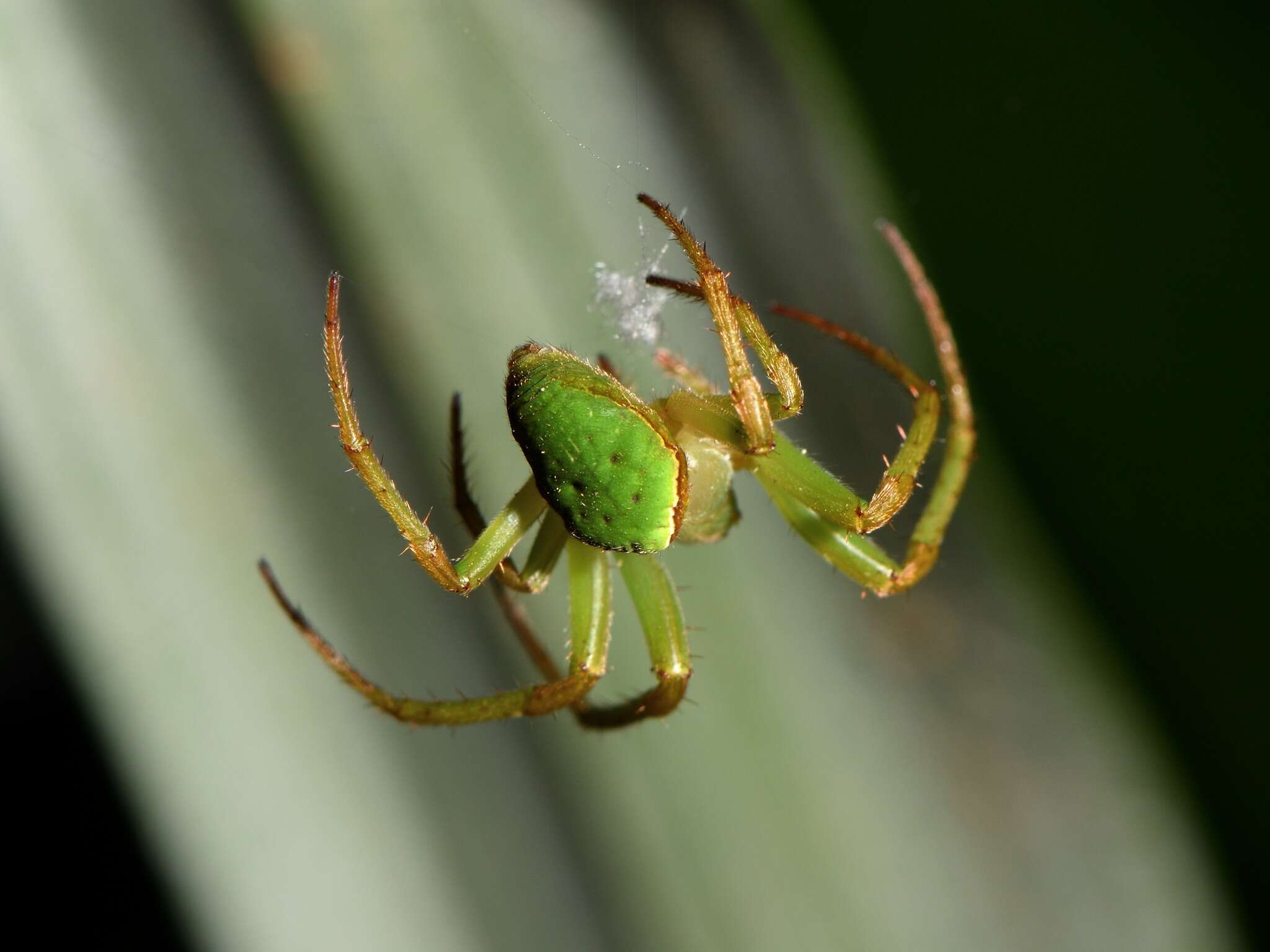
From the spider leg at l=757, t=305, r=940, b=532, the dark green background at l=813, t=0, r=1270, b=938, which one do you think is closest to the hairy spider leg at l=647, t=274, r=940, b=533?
the spider leg at l=757, t=305, r=940, b=532

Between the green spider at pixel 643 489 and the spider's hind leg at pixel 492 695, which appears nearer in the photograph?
the green spider at pixel 643 489

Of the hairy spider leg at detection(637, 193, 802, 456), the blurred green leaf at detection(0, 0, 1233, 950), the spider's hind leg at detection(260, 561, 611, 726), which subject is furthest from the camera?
the blurred green leaf at detection(0, 0, 1233, 950)

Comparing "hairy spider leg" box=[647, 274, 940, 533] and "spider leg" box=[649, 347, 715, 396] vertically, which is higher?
"spider leg" box=[649, 347, 715, 396]

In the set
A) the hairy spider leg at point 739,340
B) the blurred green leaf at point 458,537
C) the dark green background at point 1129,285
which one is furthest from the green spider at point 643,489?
the dark green background at point 1129,285

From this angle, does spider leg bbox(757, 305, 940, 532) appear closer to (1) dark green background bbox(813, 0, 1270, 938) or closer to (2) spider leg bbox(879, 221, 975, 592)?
(2) spider leg bbox(879, 221, 975, 592)

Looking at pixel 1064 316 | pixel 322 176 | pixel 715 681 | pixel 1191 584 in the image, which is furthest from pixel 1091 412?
pixel 322 176

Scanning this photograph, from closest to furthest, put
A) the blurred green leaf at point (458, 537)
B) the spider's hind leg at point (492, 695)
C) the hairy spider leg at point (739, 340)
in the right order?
the hairy spider leg at point (739, 340)
the spider's hind leg at point (492, 695)
the blurred green leaf at point (458, 537)

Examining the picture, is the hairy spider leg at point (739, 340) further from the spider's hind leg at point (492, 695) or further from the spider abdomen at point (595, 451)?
the spider's hind leg at point (492, 695)

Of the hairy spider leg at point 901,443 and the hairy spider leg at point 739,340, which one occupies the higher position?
the hairy spider leg at point 739,340
